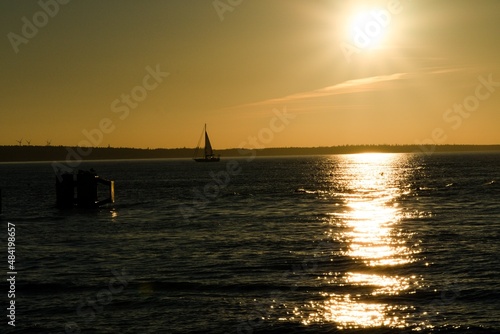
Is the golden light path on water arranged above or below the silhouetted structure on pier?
below

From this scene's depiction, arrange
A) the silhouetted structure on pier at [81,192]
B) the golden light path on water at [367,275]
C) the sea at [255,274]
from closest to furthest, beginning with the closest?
the sea at [255,274] < the golden light path on water at [367,275] < the silhouetted structure on pier at [81,192]

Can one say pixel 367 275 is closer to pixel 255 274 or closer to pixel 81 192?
pixel 255 274

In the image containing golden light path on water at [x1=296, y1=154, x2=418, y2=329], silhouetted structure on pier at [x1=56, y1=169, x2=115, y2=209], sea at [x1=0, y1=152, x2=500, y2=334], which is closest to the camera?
sea at [x1=0, y1=152, x2=500, y2=334]

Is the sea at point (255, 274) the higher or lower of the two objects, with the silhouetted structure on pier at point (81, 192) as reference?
lower

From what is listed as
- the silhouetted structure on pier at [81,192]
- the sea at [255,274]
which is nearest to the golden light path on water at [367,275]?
the sea at [255,274]

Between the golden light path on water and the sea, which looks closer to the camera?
the sea

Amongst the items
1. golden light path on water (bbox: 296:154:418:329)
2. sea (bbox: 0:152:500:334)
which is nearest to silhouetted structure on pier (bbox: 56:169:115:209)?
sea (bbox: 0:152:500:334)

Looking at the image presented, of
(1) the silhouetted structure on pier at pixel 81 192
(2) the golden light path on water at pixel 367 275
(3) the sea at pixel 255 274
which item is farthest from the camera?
(1) the silhouetted structure on pier at pixel 81 192

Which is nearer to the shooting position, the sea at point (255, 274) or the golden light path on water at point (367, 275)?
the sea at point (255, 274)

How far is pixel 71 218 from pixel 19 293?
107ft

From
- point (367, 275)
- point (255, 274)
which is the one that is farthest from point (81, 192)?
point (367, 275)

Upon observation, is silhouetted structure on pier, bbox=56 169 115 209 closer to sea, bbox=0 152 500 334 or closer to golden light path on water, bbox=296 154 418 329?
sea, bbox=0 152 500 334

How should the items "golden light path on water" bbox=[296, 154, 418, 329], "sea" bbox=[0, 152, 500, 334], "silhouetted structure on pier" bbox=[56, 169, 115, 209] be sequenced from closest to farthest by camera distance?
"sea" bbox=[0, 152, 500, 334], "golden light path on water" bbox=[296, 154, 418, 329], "silhouetted structure on pier" bbox=[56, 169, 115, 209]

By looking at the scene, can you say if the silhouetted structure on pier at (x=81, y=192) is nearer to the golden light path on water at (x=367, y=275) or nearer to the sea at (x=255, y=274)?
the sea at (x=255, y=274)
